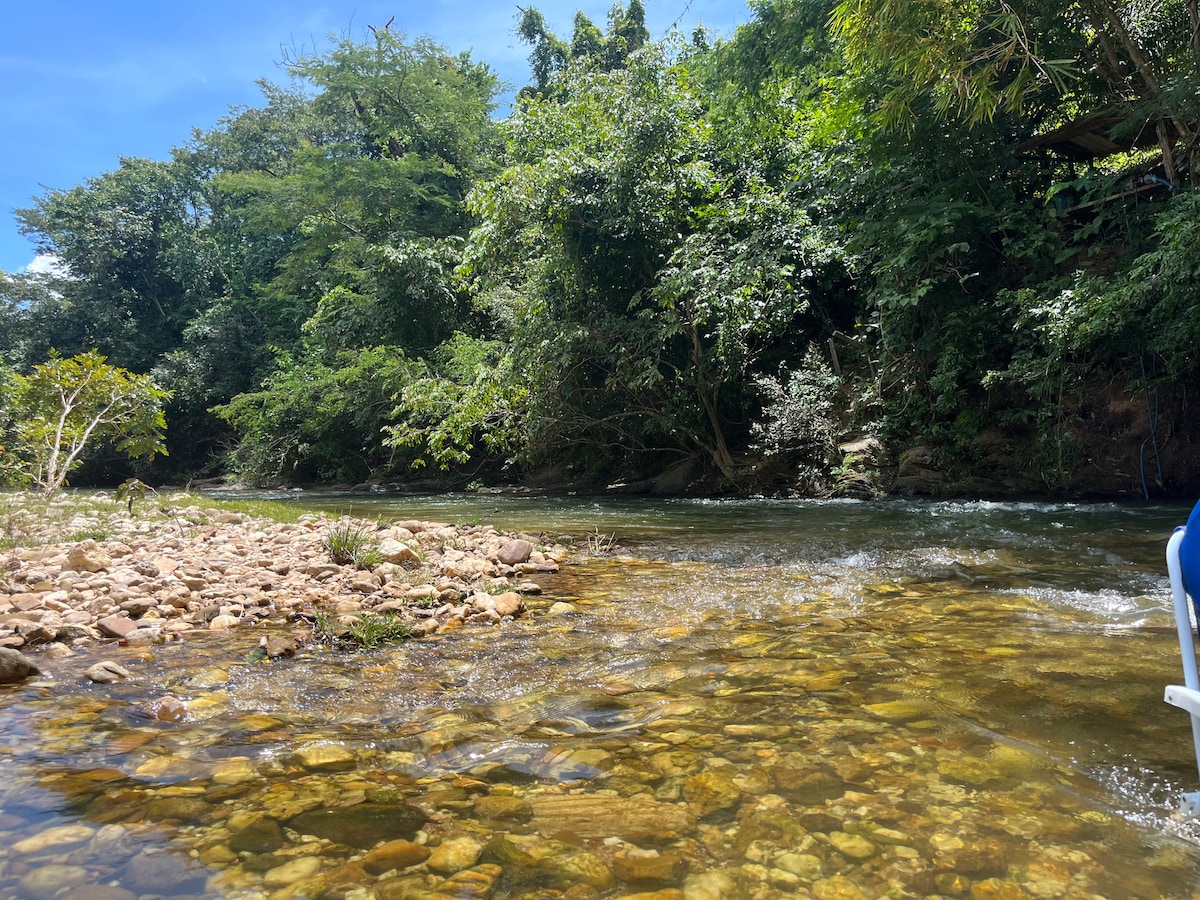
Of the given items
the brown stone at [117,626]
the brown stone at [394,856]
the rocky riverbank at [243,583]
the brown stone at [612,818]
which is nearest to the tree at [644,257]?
the rocky riverbank at [243,583]

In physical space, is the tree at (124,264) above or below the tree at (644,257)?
above

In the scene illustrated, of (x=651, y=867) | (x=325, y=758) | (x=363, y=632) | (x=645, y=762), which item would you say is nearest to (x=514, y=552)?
(x=363, y=632)

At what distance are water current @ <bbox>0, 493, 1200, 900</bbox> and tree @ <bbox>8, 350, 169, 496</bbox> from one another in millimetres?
7113

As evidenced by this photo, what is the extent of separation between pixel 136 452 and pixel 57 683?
24.0 ft

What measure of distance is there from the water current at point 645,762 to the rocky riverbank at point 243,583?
30 cm

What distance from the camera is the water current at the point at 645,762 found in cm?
142

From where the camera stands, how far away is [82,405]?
8.75 metres

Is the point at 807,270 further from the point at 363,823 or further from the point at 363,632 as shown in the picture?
the point at 363,823

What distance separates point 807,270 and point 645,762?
9784 mm

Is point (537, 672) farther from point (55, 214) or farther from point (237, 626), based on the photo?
point (55, 214)

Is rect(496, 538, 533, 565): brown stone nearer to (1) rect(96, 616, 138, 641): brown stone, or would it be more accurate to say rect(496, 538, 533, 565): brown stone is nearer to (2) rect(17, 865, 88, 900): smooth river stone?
(1) rect(96, 616, 138, 641): brown stone

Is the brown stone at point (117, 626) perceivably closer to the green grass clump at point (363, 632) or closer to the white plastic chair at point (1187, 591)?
the green grass clump at point (363, 632)

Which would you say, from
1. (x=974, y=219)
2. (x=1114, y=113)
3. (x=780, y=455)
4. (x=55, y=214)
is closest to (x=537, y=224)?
(x=780, y=455)

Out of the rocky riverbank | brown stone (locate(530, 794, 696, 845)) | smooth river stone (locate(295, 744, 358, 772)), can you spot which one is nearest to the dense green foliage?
the rocky riverbank
